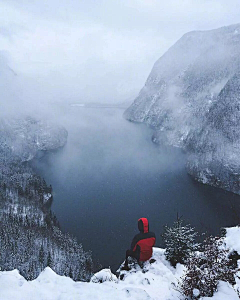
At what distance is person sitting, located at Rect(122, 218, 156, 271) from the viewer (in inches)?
556

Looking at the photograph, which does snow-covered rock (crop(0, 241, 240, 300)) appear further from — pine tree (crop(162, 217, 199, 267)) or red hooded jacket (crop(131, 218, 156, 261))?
pine tree (crop(162, 217, 199, 267))

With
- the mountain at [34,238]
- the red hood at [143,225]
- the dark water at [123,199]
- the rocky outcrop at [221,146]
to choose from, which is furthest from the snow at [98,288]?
the rocky outcrop at [221,146]

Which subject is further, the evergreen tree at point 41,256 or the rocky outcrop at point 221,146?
the rocky outcrop at point 221,146

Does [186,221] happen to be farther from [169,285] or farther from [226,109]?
[226,109]

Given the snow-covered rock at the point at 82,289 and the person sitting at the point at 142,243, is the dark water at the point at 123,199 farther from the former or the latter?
the snow-covered rock at the point at 82,289

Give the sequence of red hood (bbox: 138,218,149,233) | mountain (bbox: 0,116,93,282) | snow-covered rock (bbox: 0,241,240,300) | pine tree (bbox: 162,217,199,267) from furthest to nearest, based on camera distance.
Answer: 1. mountain (bbox: 0,116,93,282)
2. pine tree (bbox: 162,217,199,267)
3. red hood (bbox: 138,218,149,233)
4. snow-covered rock (bbox: 0,241,240,300)

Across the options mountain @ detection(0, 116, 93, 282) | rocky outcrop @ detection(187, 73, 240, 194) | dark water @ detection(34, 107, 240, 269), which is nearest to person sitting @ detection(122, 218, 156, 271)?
dark water @ detection(34, 107, 240, 269)

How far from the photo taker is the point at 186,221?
3627 inches

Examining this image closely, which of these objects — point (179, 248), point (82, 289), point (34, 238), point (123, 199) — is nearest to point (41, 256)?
point (34, 238)

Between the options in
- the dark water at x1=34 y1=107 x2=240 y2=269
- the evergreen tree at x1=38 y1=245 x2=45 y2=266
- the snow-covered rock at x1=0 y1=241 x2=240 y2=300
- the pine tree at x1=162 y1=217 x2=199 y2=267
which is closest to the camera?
the snow-covered rock at x1=0 y1=241 x2=240 y2=300

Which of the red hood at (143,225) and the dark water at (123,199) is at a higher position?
the red hood at (143,225)

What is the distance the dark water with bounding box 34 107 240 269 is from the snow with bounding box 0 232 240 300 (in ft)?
174

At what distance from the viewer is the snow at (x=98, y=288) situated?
29.5ft

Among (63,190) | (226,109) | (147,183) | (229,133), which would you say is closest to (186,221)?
(147,183)
